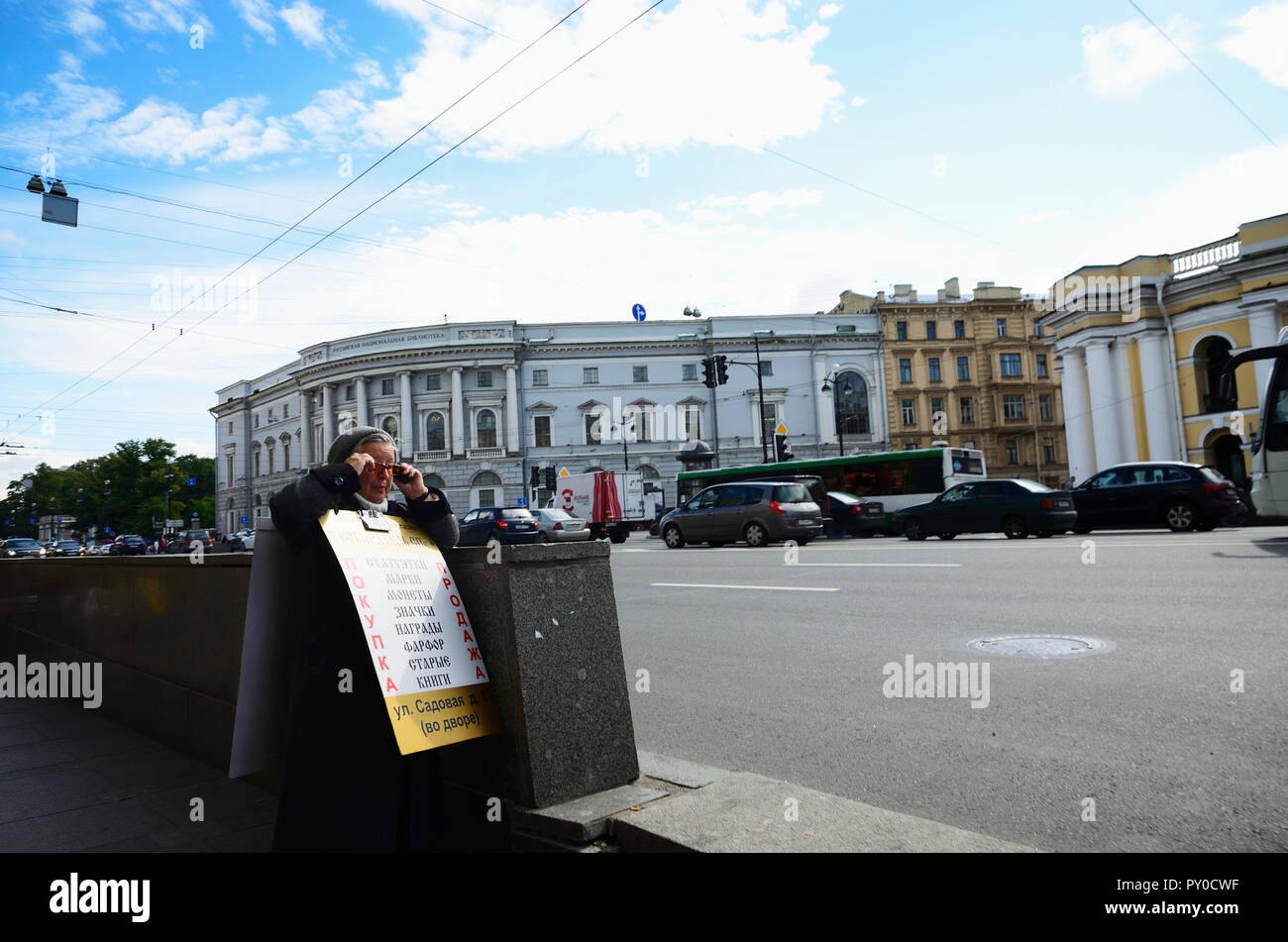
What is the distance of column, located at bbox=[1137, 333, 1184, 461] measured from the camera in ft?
110

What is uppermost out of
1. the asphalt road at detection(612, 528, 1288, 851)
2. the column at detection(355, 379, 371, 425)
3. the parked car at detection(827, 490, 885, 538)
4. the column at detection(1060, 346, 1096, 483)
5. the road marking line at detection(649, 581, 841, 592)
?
the column at detection(355, 379, 371, 425)

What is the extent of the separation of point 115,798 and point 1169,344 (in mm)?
38616

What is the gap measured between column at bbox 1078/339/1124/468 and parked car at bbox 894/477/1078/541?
1872 centimetres

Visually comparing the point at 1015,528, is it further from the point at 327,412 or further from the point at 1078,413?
the point at 327,412

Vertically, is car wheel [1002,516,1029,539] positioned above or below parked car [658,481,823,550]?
below

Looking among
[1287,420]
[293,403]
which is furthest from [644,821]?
[293,403]

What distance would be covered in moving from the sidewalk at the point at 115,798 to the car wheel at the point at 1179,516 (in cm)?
1936

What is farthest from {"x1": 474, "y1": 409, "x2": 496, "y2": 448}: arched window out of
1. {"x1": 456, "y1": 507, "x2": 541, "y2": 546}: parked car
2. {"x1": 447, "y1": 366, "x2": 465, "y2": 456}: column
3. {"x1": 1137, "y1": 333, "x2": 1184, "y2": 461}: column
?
{"x1": 1137, "y1": 333, "x2": 1184, "y2": 461}: column

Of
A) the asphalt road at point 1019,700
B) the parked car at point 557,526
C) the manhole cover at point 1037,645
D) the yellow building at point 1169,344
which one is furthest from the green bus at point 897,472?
the manhole cover at point 1037,645

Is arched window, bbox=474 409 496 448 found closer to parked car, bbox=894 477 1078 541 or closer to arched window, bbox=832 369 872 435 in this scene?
arched window, bbox=832 369 872 435

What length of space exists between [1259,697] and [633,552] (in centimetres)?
1589

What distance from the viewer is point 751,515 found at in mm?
19891

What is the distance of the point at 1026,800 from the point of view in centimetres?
334

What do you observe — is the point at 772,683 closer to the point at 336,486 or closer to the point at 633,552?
the point at 336,486
